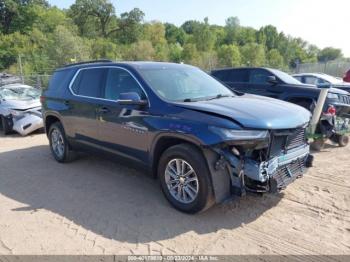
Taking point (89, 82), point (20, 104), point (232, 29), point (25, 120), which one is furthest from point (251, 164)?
point (232, 29)

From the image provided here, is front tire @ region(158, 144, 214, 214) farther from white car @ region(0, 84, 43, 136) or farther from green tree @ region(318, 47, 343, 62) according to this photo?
green tree @ region(318, 47, 343, 62)

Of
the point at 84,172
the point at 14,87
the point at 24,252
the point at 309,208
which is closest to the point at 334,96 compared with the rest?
the point at 309,208

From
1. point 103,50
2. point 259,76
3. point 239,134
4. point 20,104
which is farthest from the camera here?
point 103,50

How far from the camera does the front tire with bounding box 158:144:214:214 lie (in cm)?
373

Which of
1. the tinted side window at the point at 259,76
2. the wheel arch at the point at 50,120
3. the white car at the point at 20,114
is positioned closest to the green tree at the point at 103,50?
the white car at the point at 20,114

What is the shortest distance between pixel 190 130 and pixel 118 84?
1.67 metres

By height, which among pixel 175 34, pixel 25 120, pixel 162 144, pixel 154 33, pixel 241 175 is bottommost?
pixel 25 120

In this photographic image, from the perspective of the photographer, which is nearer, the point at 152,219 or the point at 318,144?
the point at 152,219

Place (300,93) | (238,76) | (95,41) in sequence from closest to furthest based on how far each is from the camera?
(300,93) < (238,76) < (95,41)

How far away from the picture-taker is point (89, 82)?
550 centimetres

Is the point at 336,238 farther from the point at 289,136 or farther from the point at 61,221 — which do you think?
the point at 61,221

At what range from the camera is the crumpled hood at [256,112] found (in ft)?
11.9

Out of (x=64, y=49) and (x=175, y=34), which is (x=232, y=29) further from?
(x=64, y=49)

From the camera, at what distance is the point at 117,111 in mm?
4723
